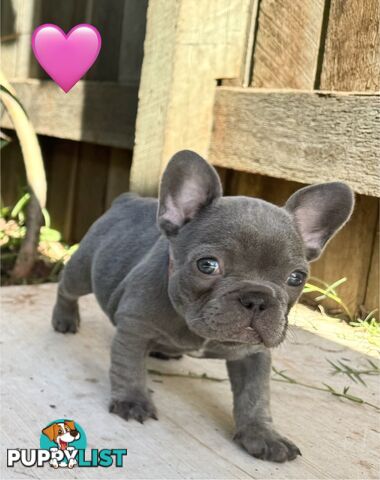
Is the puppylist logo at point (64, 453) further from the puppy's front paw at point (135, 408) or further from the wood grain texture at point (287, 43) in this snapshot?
the wood grain texture at point (287, 43)

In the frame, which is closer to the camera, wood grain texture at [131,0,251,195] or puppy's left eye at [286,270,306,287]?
puppy's left eye at [286,270,306,287]

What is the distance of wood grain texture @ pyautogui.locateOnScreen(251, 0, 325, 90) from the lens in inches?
121

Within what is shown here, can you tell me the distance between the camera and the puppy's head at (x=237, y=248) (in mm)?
1703

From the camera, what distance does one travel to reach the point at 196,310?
1803 mm

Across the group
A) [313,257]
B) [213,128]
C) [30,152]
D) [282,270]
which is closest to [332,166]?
[213,128]

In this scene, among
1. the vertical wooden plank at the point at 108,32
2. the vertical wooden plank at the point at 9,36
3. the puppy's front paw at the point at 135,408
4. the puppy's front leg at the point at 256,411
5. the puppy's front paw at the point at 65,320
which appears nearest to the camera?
the puppy's front leg at the point at 256,411

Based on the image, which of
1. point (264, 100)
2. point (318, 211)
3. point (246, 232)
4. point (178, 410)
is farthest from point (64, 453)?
point (264, 100)

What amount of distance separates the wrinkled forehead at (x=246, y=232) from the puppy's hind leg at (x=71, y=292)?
2.77ft

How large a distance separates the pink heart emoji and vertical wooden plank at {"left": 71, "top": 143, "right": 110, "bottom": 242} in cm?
233

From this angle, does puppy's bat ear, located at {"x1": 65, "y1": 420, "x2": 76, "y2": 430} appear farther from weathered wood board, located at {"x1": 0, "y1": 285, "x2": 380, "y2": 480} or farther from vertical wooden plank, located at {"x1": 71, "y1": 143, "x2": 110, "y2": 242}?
vertical wooden plank, located at {"x1": 71, "y1": 143, "x2": 110, "y2": 242}

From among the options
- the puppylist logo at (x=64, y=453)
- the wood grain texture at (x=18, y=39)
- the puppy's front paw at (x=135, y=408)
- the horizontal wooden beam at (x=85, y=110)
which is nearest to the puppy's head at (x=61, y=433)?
the puppylist logo at (x=64, y=453)

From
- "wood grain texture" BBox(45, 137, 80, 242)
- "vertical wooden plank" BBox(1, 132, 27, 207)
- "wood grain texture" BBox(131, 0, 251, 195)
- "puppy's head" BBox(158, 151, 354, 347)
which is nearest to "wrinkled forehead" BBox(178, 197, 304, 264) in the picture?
"puppy's head" BBox(158, 151, 354, 347)

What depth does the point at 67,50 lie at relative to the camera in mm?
2229

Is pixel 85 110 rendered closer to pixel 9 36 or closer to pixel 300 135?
pixel 9 36
